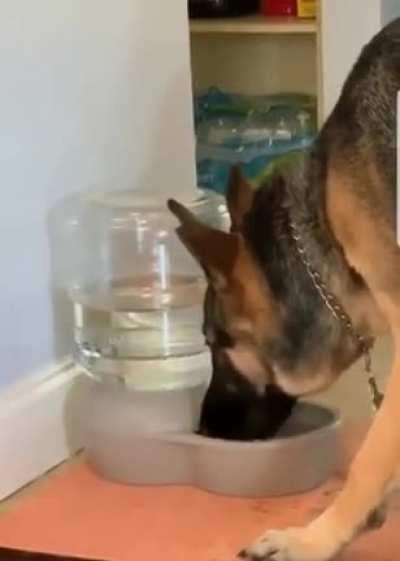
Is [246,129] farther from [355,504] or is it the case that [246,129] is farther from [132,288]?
[355,504]

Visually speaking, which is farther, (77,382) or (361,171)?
(77,382)

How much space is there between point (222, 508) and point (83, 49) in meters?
0.74

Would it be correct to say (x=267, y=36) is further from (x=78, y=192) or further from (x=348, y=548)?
(x=348, y=548)

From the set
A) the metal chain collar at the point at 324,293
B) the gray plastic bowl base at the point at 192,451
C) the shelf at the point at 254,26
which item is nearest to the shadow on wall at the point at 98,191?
the gray plastic bowl base at the point at 192,451

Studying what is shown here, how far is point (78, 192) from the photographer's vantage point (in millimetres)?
2176

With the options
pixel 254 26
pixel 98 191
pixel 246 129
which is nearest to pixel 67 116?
→ pixel 98 191

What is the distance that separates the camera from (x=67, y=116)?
2119 millimetres

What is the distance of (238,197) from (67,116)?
343 millimetres

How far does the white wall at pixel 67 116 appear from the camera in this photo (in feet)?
6.56

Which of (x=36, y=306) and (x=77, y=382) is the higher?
(x=36, y=306)

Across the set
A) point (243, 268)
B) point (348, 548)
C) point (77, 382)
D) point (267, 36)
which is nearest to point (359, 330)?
point (243, 268)

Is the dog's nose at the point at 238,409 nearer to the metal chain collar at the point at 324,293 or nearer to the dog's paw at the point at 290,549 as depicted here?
the metal chain collar at the point at 324,293

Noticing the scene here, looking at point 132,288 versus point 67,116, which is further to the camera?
point 132,288

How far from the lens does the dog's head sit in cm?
188
